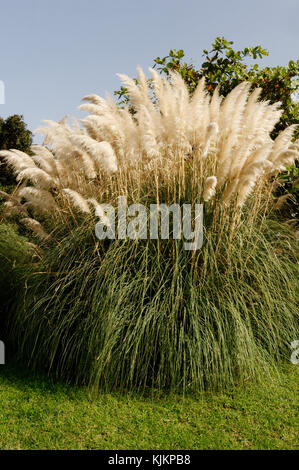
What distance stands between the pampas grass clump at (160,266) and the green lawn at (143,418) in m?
0.15

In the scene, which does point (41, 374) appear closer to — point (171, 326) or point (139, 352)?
point (139, 352)

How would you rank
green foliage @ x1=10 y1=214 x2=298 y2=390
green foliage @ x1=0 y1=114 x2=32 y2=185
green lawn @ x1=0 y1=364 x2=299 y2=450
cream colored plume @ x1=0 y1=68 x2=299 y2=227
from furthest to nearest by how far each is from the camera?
green foliage @ x1=0 y1=114 x2=32 y2=185
cream colored plume @ x1=0 y1=68 x2=299 y2=227
green foliage @ x1=10 y1=214 x2=298 y2=390
green lawn @ x1=0 y1=364 x2=299 y2=450

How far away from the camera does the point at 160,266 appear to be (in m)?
3.26

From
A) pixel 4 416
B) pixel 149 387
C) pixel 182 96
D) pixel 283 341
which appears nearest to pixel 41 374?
pixel 4 416

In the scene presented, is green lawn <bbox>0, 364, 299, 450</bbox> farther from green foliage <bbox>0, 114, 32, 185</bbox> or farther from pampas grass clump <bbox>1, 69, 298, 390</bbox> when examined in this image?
green foliage <bbox>0, 114, 32, 185</bbox>

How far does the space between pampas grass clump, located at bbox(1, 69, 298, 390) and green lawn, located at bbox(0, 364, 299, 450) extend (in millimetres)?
152

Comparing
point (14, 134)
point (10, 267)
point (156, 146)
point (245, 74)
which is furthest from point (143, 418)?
point (14, 134)

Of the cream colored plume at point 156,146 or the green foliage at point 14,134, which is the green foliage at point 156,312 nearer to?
the cream colored plume at point 156,146

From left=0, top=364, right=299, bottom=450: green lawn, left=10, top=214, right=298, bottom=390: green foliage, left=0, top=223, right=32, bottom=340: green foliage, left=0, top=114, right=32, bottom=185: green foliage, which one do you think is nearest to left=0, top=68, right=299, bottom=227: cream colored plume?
left=10, top=214, right=298, bottom=390: green foliage

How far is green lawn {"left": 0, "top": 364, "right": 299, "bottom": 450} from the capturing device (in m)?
2.49

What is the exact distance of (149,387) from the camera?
3.09 metres

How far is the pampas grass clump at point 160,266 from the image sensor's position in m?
2.98

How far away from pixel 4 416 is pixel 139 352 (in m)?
0.95
